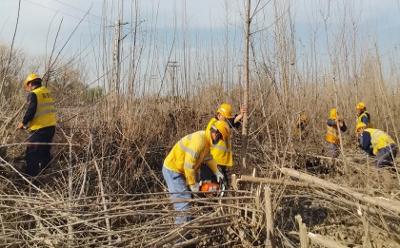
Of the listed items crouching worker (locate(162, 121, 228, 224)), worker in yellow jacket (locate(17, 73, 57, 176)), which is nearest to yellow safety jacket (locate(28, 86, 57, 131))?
worker in yellow jacket (locate(17, 73, 57, 176))

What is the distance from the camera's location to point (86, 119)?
638 centimetres

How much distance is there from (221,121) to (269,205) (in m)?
2.59

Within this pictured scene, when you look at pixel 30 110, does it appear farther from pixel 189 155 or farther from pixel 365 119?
pixel 365 119

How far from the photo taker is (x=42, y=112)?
582 cm

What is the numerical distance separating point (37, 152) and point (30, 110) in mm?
576

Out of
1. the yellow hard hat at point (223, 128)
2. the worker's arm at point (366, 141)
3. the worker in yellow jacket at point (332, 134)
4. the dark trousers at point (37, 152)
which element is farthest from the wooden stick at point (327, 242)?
the worker in yellow jacket at point (332, 134)

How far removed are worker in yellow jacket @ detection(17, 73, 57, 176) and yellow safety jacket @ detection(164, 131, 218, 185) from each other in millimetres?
2105

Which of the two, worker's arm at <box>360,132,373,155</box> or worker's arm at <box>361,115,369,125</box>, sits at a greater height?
worker's arm at <box>361,115,369,125</box>

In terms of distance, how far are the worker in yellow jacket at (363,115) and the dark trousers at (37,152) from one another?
19.1 feet

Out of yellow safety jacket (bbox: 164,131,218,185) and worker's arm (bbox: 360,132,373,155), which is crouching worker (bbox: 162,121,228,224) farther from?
worker's arm (bbox: 360,132,373,155)

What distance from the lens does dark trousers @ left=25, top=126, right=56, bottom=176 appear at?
18.7 ft

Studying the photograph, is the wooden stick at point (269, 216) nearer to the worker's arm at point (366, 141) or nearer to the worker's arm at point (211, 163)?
the worker's arm at point (211, 163)

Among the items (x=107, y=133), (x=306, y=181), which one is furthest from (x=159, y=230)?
(x=107, y=133)

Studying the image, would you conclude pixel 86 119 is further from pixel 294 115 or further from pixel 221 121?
pixel 294 115
